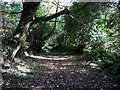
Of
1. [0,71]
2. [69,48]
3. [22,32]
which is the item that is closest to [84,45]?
[69,48]

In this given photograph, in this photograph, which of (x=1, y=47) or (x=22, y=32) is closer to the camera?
(x=1, y=47)

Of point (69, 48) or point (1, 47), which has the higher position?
point (1, 47)

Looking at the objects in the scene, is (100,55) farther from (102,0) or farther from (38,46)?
(38,46)

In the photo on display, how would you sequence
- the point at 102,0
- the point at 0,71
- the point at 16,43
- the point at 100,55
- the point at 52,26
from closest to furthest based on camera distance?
the point at 0,71 → the point at 102,0 → the point at 16,43 → the point at 100,55 → the point at 52,26

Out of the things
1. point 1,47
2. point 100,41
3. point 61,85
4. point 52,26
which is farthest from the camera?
point 52,26

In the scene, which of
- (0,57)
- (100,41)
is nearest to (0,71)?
(0,57)

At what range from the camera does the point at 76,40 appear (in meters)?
17.2

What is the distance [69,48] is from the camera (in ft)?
70.7

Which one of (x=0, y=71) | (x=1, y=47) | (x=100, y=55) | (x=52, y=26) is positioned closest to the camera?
(x=0, y=71)

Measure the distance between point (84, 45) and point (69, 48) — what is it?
17.8ft

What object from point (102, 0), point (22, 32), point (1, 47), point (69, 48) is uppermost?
point (102, 0)

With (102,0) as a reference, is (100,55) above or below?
below

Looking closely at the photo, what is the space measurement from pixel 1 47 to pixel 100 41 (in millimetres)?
10289

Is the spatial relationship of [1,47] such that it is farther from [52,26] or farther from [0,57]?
[52,26]
